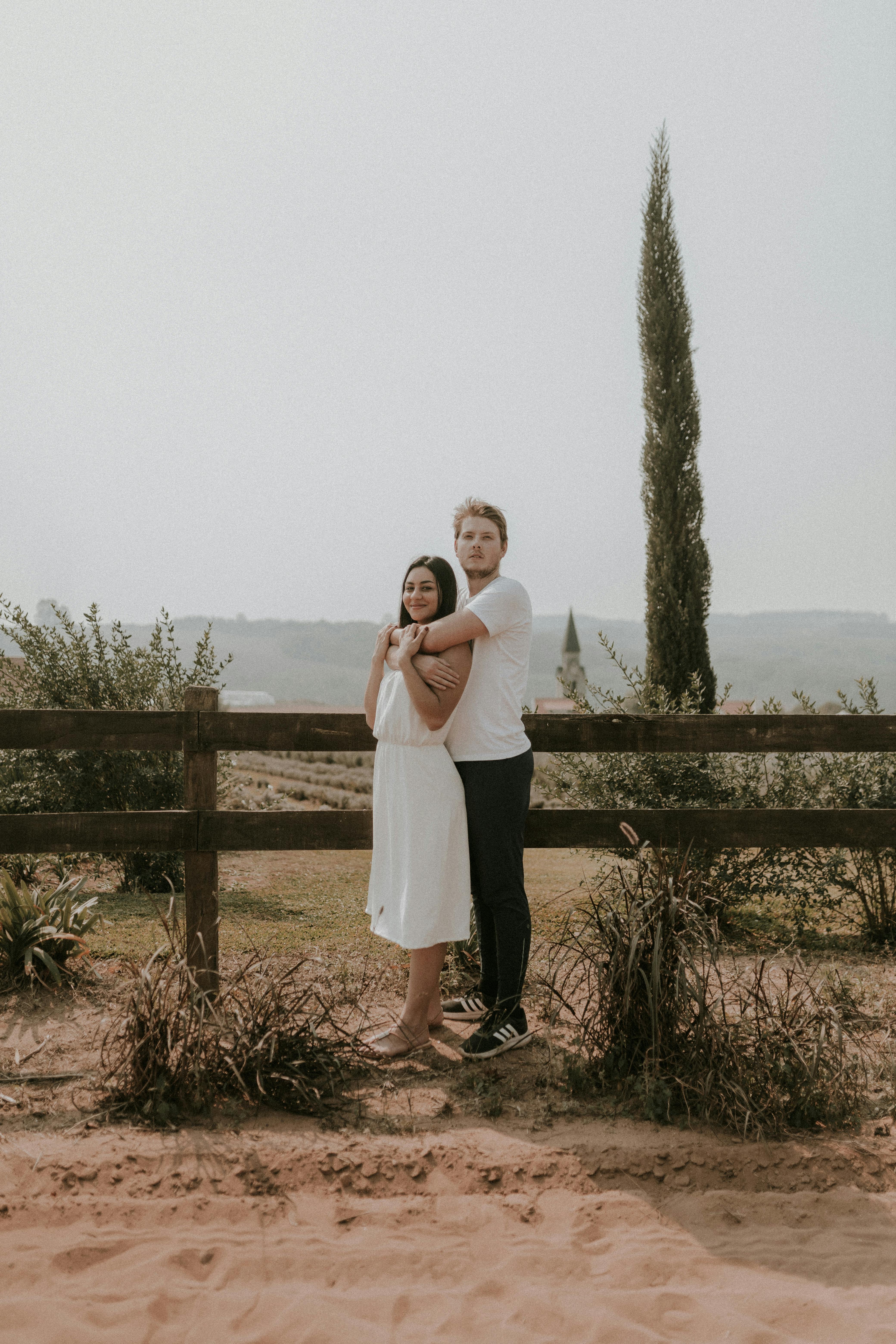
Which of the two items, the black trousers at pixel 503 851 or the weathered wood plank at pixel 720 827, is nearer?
the black trousers at pixel 503 851

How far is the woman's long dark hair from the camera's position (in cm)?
349

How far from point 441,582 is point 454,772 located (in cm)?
71

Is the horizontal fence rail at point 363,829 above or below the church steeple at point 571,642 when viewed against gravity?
below

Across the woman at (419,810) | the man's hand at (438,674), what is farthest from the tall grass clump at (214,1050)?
the man's hand at (438,674)

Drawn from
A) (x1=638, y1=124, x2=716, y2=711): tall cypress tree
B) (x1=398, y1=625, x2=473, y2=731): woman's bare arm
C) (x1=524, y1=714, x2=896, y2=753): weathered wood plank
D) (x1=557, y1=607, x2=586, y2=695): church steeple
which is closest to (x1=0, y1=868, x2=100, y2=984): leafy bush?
(x1=398, y1=625, x2=473, y2=731): woman's bare arm

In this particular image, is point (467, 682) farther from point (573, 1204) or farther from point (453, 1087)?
point (573, 1204)

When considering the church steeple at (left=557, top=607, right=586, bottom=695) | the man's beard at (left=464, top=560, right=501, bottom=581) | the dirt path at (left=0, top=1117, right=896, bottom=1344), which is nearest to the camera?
the dirt path at (left=0, top=1117, right=896, bottom=1344)

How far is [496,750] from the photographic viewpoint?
11.2 feet

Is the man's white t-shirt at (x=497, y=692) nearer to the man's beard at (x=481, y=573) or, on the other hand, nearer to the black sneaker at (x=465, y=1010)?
the man's beard at (x=481, y=573)

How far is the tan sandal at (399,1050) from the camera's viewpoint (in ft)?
11.1

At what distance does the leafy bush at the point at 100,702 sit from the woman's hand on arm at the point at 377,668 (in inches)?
151

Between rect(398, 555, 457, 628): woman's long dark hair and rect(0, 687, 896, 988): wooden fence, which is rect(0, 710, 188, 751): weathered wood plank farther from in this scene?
rect(398, 555, 457, 628): woman's long dark hair

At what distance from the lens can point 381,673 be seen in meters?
3.56

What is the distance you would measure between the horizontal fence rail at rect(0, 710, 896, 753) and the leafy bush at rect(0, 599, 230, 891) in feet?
10.3
